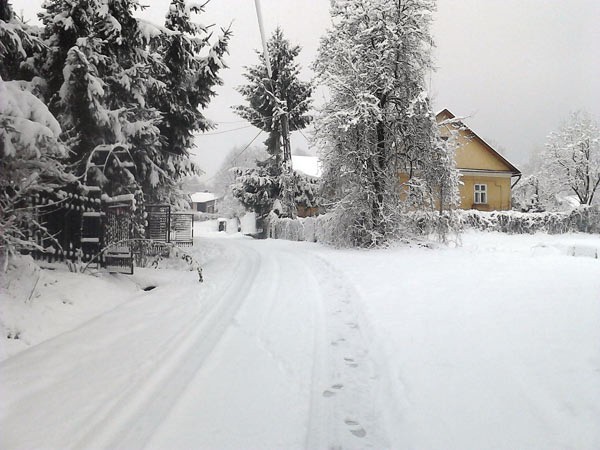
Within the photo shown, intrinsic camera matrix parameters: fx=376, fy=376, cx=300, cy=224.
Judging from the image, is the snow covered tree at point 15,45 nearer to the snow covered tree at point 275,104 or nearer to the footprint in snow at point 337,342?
the footprint in snow at point 337,342

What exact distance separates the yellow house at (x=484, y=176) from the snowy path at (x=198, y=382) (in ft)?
88.0

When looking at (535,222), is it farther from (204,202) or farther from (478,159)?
(204,202)

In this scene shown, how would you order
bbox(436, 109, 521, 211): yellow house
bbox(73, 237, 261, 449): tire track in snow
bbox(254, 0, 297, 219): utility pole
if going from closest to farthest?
bbox(73, 237, 261, 449): tire track in snow
bbox(254, 0, 297, 219): utility pole
bbox(436, 109, 521, 211): yellow house

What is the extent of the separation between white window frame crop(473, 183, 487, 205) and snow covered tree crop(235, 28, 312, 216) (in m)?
14.4

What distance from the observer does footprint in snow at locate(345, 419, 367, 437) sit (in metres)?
2.72

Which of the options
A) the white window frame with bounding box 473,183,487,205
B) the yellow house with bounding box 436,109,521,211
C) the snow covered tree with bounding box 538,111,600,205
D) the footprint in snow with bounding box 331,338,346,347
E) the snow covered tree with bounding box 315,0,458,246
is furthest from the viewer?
the snow covered tree with bounding box 538,111,600,205

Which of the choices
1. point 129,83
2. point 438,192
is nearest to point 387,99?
point 438,192

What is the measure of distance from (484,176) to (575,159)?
1302 centimetres

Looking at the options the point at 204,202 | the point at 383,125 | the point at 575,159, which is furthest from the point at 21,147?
the point at 204,202

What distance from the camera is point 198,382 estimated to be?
3471mm

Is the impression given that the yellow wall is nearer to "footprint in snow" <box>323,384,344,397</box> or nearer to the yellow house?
the yellow house

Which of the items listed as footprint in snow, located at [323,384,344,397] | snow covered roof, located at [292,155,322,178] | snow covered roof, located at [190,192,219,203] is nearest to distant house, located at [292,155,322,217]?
snow covered roof, located at [292,155,322,178]

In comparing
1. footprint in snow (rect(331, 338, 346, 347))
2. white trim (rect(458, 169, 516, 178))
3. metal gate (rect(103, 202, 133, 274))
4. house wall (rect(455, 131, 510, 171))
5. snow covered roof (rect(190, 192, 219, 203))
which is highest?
snow covered roof (rect(190, 192, 219, 203))

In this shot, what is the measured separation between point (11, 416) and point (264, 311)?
3452 millimetres
